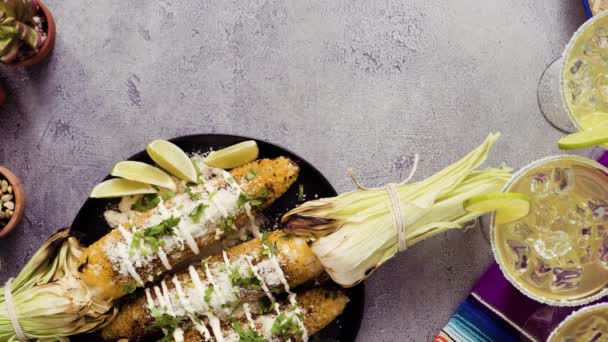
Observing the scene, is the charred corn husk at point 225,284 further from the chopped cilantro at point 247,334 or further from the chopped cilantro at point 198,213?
the chopped cilantro at point 198,213

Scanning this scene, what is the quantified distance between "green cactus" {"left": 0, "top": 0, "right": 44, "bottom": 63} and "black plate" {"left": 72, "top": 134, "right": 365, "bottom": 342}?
2.49 ft

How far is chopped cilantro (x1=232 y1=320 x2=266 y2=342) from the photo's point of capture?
2.73m

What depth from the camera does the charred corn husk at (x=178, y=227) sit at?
272 cm

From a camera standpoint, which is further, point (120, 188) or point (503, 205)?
point (120, 188)

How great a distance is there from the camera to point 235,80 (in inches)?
124

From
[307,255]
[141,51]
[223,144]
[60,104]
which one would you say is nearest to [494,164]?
[307,255]

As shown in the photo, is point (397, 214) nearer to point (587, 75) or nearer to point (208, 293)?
point (208, 293)

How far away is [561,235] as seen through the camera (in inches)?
107

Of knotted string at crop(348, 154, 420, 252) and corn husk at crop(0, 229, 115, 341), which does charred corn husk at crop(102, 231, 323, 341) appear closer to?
corn husk at crop(0, 229, 115, 341)

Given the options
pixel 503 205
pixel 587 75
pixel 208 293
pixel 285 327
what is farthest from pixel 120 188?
pixel 587 75

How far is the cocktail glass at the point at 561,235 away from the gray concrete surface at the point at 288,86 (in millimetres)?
401

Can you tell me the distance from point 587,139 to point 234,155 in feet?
4.86

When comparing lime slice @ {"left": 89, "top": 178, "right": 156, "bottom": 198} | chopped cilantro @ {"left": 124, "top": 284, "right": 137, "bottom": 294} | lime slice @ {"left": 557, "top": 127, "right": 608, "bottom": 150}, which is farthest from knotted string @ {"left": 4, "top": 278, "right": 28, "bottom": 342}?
lime slice @ {"left": 557, "top": 127, "right": 608, "bottom": 150}

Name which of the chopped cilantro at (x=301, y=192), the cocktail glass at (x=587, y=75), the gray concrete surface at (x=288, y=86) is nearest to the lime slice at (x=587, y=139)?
the cocktail glass at (x=587, y=75)
